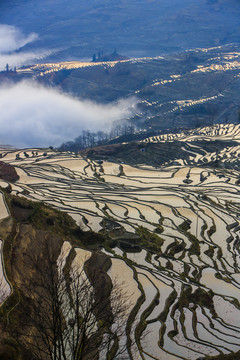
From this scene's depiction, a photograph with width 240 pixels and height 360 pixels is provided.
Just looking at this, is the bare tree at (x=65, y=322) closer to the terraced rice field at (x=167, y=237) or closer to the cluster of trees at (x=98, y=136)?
the terraced rice field at (x=167, y=237)

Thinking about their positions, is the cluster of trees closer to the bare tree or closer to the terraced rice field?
the terraced rice field

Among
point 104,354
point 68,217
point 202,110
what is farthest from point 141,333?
point 202,110

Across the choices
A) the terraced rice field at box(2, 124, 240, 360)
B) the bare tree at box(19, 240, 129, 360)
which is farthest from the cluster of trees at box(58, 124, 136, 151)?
the bare tree at box(19, 240, 129, 360)

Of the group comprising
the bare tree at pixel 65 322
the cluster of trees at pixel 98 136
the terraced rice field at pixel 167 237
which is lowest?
the bare tree at pixel 65 322

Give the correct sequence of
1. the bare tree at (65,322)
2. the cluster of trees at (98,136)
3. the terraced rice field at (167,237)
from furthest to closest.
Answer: the cluster of trees at (98,136)
the terraced rice field at (167,237)
the bare tree at (65,322)

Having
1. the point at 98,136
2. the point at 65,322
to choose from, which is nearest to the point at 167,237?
the point at 65,322

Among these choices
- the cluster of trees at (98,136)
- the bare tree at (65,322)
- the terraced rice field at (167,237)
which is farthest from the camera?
the cluster of trees at (98,136)

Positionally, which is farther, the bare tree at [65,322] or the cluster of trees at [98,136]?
the cluster of trees at [98,136]

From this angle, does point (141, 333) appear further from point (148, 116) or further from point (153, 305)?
point (148, 116)

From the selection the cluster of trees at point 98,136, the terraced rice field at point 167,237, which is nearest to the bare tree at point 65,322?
the terraced rice field at point 167,237
